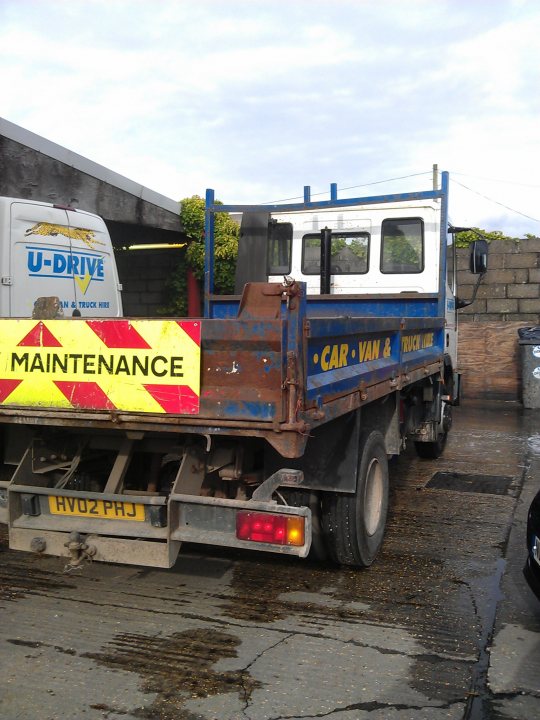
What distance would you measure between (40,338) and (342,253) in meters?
4.31

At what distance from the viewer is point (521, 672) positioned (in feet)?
10.5

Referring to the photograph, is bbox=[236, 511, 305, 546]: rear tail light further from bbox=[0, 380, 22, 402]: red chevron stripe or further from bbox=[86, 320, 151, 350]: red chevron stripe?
bbox=[0, 380, 22, 402]: red chevron stripe

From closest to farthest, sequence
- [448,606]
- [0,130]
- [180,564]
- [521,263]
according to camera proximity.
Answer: [448,606]
[180,564]
[0,130]
[521,263]

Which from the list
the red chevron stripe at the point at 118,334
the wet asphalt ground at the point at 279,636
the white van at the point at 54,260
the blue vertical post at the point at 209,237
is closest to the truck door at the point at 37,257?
the white van at the point at 54,260

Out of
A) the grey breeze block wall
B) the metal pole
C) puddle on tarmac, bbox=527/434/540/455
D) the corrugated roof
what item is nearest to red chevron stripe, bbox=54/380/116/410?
the metal pole

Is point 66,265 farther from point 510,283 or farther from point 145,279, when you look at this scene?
point 145,279

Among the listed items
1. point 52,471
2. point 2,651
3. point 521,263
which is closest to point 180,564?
point 52,471

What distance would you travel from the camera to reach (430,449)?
7.98 metres

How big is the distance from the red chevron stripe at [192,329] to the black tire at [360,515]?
144cm

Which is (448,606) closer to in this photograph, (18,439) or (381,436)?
(381,436)

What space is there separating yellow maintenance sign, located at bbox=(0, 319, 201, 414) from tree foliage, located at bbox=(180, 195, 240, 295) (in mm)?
9529

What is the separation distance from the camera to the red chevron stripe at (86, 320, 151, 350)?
3.36m

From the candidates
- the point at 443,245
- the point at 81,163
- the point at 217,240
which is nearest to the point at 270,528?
the point at 443,245

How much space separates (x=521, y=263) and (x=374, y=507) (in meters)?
9.88
